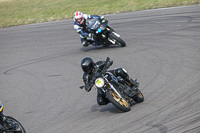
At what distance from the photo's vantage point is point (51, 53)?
15789 mm

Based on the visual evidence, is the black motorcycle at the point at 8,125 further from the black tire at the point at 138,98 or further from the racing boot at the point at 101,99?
the black tire at the point at 138,98

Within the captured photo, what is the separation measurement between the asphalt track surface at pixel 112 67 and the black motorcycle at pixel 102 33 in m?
0.34

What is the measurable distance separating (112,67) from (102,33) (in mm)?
2557

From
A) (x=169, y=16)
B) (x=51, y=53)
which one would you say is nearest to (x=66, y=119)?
(x=51, y=53)

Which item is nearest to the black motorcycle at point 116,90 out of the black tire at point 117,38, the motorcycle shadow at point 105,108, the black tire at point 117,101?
the black tire at point 117,101

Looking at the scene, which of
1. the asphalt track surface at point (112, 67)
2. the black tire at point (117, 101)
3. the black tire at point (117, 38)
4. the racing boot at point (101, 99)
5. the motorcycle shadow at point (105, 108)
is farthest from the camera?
the black tire at point (117, 38)

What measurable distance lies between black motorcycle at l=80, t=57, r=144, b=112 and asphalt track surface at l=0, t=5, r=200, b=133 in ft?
0.63

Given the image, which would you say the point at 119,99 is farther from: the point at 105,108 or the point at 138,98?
the point at 105,108

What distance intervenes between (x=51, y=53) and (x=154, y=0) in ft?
36.4

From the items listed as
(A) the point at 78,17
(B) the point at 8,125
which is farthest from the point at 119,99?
(A) the point at 78,17

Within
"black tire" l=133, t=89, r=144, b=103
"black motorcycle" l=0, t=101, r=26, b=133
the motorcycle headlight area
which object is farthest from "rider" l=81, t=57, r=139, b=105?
"black motorcycle" l=0, t=101, r=26, b=133

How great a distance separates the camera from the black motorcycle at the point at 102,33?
46.0 feet

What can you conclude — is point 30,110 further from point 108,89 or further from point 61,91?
point 108,89

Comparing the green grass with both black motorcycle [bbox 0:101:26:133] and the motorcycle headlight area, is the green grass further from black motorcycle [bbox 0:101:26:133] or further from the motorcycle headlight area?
black motorcycle [bbox 0:101:26:133]
